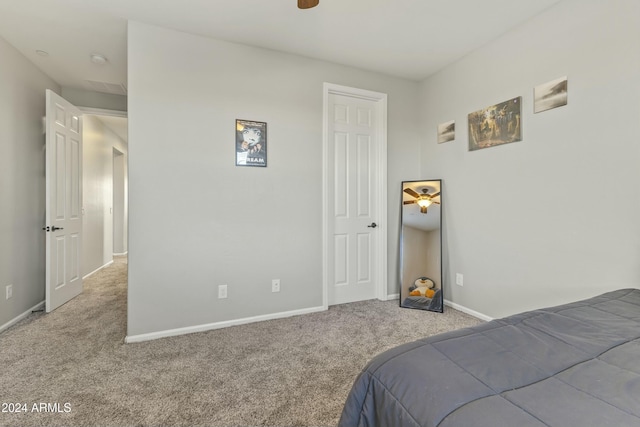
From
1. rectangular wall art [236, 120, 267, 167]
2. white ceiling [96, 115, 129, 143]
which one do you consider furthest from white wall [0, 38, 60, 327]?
rectangular wall art [236, 120, 267, 167]

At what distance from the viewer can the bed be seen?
2.17ft

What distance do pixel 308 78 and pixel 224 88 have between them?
33.1 inches

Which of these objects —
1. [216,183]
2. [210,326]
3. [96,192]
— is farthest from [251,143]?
[96,192]

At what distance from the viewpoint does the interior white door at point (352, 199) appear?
10.5 ft

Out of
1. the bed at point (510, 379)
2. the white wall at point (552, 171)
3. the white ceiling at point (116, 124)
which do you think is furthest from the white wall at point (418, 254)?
the white ceiling at point (116, 124)

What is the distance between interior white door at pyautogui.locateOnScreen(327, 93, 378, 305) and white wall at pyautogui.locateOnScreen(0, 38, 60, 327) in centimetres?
294

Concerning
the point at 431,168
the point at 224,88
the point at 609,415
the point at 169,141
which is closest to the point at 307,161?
the point at 224,88

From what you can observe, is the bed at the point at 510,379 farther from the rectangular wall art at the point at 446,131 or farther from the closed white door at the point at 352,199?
the rectangular wall art at the point at 446,131

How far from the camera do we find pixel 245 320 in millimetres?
2732

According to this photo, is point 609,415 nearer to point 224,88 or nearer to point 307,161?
point 307,161

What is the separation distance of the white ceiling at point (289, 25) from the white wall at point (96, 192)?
5.40 ft

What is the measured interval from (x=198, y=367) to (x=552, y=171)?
114 inches

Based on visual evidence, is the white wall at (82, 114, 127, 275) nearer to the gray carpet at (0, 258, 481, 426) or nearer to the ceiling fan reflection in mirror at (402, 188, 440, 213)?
the gray carpet at (0, 258, 481, 426)

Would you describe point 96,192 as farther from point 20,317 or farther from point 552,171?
point 552,171
